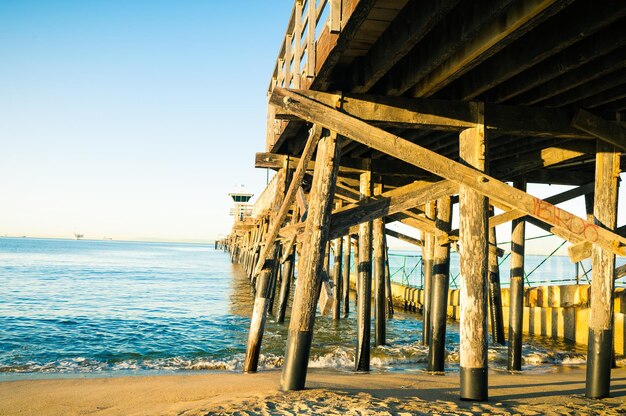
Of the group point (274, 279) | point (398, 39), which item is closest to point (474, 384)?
point (398, 39)

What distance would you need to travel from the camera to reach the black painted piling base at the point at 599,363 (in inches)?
231

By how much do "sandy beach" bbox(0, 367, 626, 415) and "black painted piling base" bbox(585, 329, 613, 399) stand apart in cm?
16

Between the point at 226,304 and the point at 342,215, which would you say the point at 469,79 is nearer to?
the point at 342,215

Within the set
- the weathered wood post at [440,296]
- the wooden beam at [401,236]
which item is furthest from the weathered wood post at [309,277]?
the wooden beam at [401,236]

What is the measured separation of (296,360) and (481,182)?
2776 millimetres

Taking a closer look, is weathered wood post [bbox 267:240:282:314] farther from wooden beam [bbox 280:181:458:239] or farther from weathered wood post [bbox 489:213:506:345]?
weathered wood post [bbox 489:213:506:345]

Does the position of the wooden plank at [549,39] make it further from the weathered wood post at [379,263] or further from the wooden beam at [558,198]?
the weathered wood post at [379,263]

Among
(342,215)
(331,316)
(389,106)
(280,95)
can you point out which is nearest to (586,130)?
(389,106)

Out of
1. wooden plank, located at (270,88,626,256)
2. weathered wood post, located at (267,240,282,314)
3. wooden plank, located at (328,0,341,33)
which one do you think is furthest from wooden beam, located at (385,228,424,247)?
wooden plank, located at (328,0,341,33)

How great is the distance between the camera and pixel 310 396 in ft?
18.1

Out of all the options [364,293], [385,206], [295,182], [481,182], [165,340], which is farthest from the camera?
[165,340]

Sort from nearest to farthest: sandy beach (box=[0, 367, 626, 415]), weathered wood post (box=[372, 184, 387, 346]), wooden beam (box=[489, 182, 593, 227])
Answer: sandy beach (box=[0, 367, 626, 415]) < wooden beam (box=[489, 182, 593, 227]) < weathered wood post (box=[372, 184, 387, 346])

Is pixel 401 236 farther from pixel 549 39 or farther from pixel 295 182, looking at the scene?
pixel 549 39

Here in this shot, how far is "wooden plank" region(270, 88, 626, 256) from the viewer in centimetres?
529
